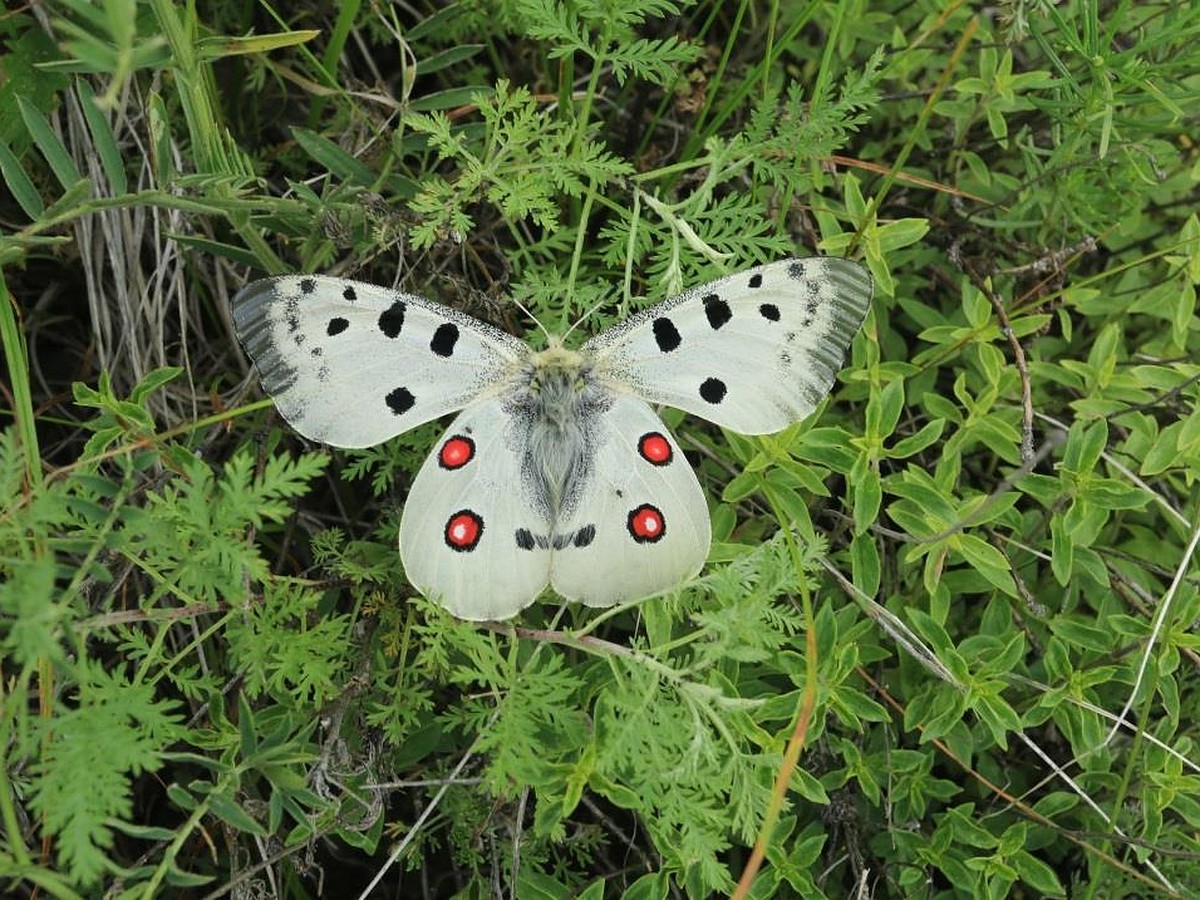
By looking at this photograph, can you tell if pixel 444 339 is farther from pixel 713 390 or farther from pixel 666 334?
pixel 713 390

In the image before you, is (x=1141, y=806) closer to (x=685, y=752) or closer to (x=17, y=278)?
(x=685, y=752)

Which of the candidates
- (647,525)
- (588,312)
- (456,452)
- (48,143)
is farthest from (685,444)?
(48,143)

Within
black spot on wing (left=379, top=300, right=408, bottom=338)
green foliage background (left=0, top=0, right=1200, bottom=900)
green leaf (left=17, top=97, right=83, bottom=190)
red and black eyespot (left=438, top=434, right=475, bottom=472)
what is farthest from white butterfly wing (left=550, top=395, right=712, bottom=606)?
green leaf (left=17, top=97, right=83, bottom=190)

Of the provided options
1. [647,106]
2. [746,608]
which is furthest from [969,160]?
[746,608]

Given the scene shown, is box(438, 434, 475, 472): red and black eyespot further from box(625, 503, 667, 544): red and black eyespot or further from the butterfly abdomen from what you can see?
box(625, 503, 667, 544): red and black eyespot

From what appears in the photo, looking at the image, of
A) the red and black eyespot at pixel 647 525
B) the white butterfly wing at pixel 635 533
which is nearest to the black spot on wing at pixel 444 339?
the white butterfly wing at pixel 635 533

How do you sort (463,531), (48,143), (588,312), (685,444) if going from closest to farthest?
(463,531)
(48,143)
(588,312)
(685,444)

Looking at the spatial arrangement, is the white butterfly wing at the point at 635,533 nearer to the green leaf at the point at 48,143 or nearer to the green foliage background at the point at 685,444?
the green foliage background at the point at 685,444
